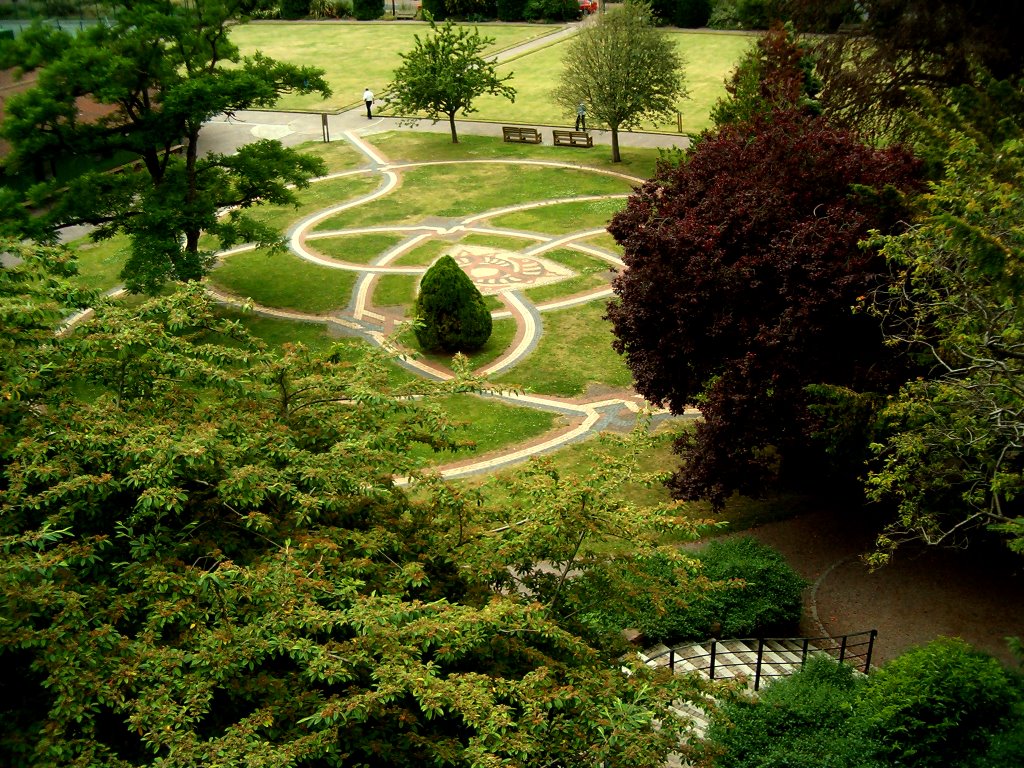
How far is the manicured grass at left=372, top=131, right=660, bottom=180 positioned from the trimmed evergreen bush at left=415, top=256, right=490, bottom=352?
1447 centimetres

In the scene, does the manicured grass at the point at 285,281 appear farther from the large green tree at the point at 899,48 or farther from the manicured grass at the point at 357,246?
the large green tree at the point at 899,48

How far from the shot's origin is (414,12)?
6925 cm

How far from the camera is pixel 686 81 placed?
4256 cm

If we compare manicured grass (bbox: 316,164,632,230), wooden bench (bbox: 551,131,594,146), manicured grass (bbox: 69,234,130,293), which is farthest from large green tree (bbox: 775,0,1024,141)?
manicured grass (bbox: 69,234,130,293)

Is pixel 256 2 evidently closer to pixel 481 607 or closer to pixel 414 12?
pixel 481 607

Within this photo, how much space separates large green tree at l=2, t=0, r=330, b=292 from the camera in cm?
2275

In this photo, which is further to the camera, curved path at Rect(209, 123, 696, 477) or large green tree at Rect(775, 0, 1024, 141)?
large green tree at Rect(775, 0, 1024, 141)

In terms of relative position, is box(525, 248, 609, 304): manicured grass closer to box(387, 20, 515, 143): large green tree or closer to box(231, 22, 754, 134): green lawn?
box(387, 20, 515, 143): large green tree

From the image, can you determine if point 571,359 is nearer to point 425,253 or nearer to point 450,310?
point 450,310

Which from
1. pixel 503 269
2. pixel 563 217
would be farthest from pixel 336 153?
pixel 503 269

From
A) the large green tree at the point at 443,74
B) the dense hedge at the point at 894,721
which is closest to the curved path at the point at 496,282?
the large green tree at the point at 443,74

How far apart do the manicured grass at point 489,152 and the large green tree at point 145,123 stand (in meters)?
13.9

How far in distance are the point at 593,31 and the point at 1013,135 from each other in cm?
2210

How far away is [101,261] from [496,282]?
12.3 metres
